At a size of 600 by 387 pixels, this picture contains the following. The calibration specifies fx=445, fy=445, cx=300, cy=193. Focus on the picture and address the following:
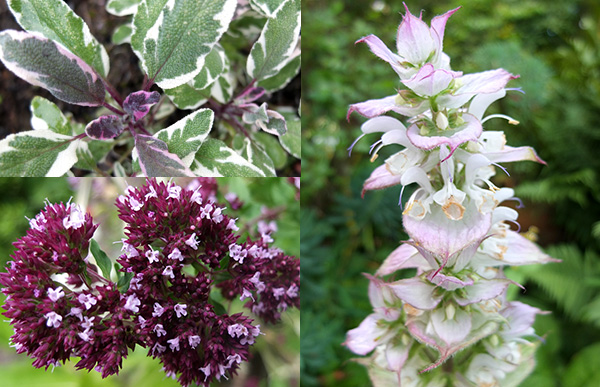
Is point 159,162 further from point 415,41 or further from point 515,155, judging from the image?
point 515,155

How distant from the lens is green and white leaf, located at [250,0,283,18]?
62 cm

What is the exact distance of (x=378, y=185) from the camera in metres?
0.54

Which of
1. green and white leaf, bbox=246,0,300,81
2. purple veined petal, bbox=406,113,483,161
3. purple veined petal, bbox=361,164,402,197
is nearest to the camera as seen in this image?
purple veined petal, bbox=406,113,483,161

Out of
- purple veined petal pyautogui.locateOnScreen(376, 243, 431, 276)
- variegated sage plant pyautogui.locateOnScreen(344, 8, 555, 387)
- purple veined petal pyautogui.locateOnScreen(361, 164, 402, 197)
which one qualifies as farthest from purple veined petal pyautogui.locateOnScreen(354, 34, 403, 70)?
purple veined petal pyautogui.locateOnScreen(376, 243, 431, 276)

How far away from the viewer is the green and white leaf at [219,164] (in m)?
0.59

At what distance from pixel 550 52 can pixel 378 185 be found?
2.44 meters

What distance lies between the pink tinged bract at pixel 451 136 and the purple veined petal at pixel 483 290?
7.5 inches

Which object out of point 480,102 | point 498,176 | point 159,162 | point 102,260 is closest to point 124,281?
point 102,260

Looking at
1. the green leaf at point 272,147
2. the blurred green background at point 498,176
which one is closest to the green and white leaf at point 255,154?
the green leaf at point 272,147

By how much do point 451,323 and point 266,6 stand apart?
1.61 ft

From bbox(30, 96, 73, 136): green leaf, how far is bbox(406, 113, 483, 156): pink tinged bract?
1.63 ft

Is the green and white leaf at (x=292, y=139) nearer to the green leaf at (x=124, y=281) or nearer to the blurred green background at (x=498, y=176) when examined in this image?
the green leaf at (x=124, y=281)

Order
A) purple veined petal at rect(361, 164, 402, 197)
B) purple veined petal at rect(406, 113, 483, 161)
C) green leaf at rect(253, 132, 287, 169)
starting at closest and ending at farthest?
purple veined petal at rect(406, 113, 483, 161) < purple veined petal at rect(361, 164, 402, 197) < green leaf at rect(253, 132, 287, 169)

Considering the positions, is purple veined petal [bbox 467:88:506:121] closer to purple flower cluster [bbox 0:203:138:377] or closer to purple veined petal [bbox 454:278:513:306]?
purple veined petal [bbox 454:278:513:306]
